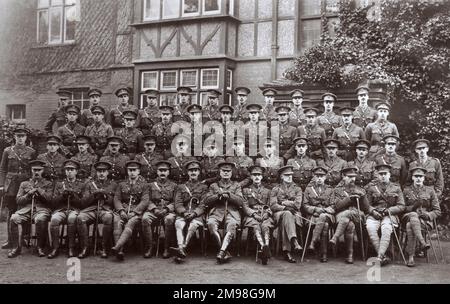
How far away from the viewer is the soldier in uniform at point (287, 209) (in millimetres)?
7848

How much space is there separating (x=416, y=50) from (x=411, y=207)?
15.6 ft

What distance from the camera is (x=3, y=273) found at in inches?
273

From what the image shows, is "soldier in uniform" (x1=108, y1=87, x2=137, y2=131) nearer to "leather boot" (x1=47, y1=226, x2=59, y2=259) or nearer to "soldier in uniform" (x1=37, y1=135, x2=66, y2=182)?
"soldier in uniform" (x1=37, y1=135, x2=66, y2=182)

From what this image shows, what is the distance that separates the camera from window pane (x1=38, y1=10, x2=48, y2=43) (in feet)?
56.2

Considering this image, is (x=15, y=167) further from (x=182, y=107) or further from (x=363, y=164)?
(x=363, y=164)

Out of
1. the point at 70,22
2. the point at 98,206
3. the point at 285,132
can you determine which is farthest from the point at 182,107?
the point at 70,22

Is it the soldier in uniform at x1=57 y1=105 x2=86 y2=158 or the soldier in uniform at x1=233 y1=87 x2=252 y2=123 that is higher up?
the soldier in uniform at x1=233 y1=87 x2=252 y2=123

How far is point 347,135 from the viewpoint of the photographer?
9.34 metres

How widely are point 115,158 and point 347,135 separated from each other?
4.02 m

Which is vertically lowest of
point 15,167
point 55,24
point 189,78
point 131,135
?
point 15,167

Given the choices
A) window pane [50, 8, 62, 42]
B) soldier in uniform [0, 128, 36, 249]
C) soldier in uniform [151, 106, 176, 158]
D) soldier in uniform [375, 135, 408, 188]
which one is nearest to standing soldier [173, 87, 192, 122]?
soldier in uniform [151, 106, 176, 158]

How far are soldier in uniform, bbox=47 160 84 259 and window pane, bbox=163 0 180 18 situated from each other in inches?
274

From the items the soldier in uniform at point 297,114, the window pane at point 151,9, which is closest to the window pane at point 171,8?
the window pane at point 151,9

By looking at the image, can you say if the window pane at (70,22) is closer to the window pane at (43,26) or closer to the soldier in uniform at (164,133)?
the window pane at (43,26)
